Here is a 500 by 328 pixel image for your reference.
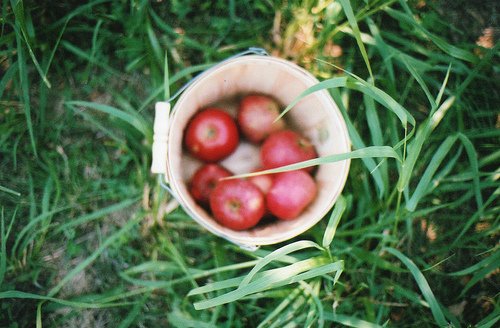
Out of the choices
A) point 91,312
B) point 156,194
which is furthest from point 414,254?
point 91,312

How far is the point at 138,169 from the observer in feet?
5.20

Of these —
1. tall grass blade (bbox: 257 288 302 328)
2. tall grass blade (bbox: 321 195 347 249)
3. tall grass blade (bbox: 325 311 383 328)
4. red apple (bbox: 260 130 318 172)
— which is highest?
red apple (bbox: 260 130 318 172)

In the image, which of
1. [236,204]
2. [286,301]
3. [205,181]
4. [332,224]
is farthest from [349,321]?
[205,181]

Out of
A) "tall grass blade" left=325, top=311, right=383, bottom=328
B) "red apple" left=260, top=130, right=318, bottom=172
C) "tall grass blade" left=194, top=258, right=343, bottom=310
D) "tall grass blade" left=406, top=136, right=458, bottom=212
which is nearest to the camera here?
"tall grass blade" left=194, top=258, right=343, bottom=310

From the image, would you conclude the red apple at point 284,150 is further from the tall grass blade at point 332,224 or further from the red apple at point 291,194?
the tall grass blade at point 332,224

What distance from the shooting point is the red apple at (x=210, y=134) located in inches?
56.9

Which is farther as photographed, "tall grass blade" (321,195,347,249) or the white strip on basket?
the white strip on basket

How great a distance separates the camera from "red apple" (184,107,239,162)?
1445 mm

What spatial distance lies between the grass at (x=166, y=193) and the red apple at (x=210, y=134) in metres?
0.15

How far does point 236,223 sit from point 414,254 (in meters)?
0.73

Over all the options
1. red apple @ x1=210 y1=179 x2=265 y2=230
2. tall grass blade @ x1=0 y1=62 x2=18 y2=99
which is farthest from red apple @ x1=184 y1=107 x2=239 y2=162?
tall grass blade @ x1=0 y1=62 x2=18 y2=99

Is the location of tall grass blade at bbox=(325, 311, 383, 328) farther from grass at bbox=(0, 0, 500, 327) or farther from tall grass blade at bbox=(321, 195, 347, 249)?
tall grass blade at bbox=(321, 195, 347, 249)

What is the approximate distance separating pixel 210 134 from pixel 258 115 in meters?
0.19

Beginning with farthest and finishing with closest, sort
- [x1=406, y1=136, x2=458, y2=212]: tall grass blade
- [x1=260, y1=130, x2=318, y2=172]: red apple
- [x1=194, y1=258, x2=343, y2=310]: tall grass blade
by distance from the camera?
[x1=260, y1=130, x2=318, y2=172]: red apple → [x1=406, y1=136, x2=458, y2=212]: tall grass blade → [x1=194, y1=258, x2=343, y2=310]: tall grass blade
